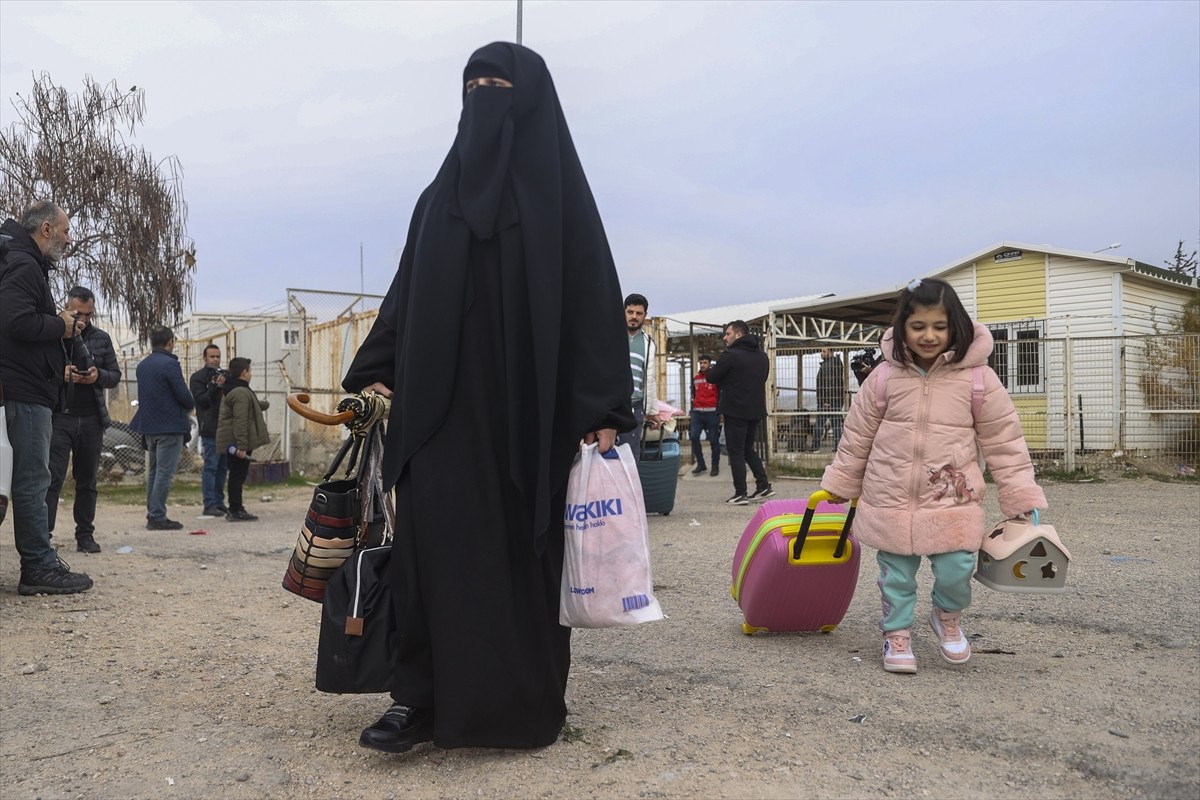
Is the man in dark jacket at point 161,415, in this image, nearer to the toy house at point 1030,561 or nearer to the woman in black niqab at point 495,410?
the woman in black niqab at point 495,410

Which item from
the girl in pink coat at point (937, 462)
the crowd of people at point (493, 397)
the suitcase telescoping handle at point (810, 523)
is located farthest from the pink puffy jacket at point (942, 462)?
the crowd of people at point (493, 397)

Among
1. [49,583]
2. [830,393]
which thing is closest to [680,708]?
[49,583]

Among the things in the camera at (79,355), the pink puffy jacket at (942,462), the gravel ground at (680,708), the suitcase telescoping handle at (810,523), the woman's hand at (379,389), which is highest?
the camera at (79,355)

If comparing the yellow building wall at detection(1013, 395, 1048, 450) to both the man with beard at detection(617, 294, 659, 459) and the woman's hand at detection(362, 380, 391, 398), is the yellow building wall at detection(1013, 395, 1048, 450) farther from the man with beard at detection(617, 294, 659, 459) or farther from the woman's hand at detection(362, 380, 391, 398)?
the woman's hand at detection(362, 380, 391, 398)

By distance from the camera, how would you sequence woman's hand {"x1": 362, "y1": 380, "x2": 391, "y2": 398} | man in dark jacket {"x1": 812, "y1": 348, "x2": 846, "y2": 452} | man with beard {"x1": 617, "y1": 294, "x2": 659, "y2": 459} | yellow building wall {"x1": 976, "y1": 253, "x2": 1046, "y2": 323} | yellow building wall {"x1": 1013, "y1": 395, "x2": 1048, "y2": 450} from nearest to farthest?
1. woman's hand {"x1": 362, "y1": 380, "x2": 391, "y2": 398}
2. man with beard {"x1": 617, "y1": 294, "x2": 659, "y2": 459}
3. yellow building wall {"x1": 1013, "y1": 395, "x2": 1048, "y2": 450}
4. man in dark jacket {"x1": 812, "y1": 348, "x2": 846, "y2": 452}
5. yellow building wall {"x1": 976, "y1": 253, "x2": 1046, "y2": 323}

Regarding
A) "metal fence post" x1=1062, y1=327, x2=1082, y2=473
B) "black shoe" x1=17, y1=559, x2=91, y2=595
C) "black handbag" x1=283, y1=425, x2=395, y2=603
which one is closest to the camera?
"black handbag" x1=283, y1=425, x2=395, y2=603

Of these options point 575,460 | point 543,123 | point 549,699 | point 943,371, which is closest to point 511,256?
point 543,123

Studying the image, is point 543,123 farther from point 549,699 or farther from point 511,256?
point 549,699

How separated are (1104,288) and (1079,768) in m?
15.6

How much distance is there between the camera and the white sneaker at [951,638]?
3.79m

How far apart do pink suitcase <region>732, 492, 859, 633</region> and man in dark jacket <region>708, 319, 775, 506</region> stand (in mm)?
5757

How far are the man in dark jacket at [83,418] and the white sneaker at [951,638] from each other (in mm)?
5206

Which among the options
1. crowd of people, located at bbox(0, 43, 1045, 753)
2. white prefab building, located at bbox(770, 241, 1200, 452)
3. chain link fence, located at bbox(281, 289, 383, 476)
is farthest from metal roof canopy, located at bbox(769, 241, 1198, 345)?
crowd of people, located at bbox(0, 43, 1045, 753)

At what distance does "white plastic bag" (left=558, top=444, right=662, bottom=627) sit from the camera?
9.25ft
